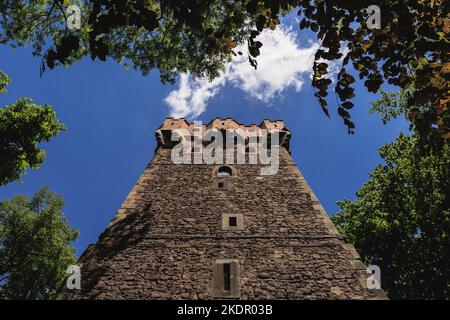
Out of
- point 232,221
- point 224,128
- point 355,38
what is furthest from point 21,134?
point 355,38

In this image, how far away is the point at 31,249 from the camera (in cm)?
1888

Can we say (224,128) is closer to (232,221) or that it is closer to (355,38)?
(232,221)

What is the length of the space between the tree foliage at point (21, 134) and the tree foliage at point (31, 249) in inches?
262

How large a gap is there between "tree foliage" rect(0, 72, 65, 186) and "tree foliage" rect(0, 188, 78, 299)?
665 centimetres

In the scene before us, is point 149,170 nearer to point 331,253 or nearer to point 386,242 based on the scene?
point 331,253

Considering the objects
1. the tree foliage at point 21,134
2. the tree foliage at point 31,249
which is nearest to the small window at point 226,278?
the tree foliage at point 21,134

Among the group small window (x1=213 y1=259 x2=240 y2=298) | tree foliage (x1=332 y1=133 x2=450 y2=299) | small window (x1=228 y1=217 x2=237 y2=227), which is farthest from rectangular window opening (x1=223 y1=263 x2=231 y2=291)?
tree foliage (x1=332 y1=133 x2=450 y2=299)

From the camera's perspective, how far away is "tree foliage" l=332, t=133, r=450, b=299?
1596 cm

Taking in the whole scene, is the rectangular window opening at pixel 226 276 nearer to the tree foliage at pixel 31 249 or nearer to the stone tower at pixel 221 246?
the stone tower at pixel 221 246

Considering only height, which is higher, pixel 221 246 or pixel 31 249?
pixel 31 249

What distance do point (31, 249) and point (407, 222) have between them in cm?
1938

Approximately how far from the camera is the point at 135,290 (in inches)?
278

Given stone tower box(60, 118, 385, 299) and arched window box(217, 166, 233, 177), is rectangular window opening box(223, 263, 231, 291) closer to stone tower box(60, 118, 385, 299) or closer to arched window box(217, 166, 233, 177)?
stone tower box(60, 118, 385, 299)
